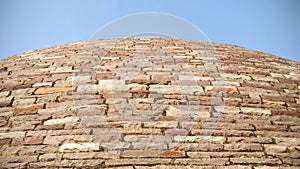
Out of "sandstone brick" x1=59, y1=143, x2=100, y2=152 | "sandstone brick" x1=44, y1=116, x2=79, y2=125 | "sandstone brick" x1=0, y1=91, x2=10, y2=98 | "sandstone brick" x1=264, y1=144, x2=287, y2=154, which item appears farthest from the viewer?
"sandstone brick" x1=0, y1=91, x2=10, y2=98

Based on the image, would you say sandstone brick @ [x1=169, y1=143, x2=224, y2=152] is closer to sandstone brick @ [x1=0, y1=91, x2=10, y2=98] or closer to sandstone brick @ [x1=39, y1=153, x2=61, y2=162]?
sandstone brick @ [x1=39, y1=153, x2=61, y2=162]

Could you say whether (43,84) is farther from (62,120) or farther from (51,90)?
(62,120)

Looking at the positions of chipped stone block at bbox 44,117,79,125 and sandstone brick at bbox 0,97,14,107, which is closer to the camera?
chipped stone block at bbox 44,117,79,125

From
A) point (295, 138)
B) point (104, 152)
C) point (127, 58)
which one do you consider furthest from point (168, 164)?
point (127, 58)

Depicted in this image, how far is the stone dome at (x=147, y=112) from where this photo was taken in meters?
2.01

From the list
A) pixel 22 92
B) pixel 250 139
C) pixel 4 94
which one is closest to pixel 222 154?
pixel 250 139

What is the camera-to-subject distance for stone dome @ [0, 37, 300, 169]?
201 cm

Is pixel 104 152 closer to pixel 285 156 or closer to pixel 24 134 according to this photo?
pixel 24 134

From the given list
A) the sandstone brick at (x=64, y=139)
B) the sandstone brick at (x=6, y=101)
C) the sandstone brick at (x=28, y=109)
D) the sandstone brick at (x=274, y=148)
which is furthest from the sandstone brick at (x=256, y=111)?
the sandstone brick at (x=6, y=101)

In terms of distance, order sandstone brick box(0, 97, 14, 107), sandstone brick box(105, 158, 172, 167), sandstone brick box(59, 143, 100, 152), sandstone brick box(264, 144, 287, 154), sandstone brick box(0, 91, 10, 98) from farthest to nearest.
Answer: sandstone brick box(0, 91, 10, 98), sandstone brick box(0, 97, 14, 107), sandstone brick box(264, 144, 287, 154), sandstone brick box(59, 143, 100, 152), sandstone brick box(105, 158, 172, 167)

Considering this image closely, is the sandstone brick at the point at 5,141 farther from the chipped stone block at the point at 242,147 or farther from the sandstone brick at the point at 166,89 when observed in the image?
the chipped stone block at the point at 242,147

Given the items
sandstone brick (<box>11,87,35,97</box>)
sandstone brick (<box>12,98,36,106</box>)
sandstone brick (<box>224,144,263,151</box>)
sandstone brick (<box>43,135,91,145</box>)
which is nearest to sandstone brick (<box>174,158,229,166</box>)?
sandstone brick (<box>224,144,263,151</box>)

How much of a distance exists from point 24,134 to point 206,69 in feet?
6.00

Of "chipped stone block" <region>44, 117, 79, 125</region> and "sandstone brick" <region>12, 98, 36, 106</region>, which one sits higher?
"sandstone brick" <region>12, 98, 36, 106</region>
